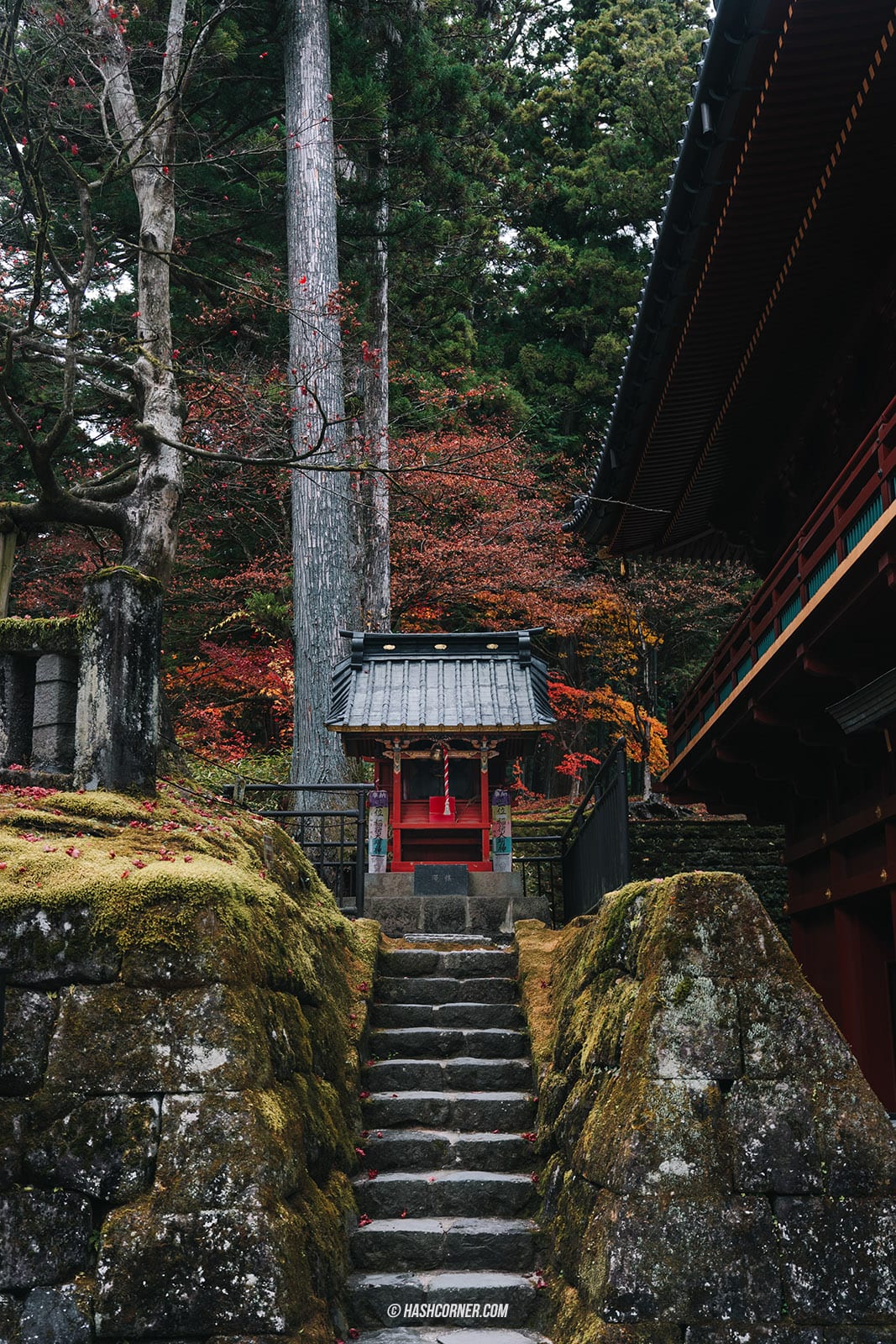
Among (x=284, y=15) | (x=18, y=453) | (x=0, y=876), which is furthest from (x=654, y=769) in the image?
(x=0, y=876)

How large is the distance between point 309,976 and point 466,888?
19.8ft

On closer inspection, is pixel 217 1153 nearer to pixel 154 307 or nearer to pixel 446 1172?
pixel 446 1172

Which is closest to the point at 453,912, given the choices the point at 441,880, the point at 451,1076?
the point at 441,880

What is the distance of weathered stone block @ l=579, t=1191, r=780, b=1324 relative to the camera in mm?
4332

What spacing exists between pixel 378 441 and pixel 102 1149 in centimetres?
1566

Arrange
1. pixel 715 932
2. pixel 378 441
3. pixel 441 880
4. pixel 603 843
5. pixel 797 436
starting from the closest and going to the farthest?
pixel 715 932 → pixel 603 843 → pixel 797 436 → pixel 441 880 → pixel 378 441

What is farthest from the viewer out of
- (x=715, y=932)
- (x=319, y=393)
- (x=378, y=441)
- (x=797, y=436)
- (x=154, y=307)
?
(x=378, y=441)

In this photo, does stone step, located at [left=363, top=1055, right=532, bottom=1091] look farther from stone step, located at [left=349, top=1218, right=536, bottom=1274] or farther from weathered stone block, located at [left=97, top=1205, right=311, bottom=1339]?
weathered stone block, located at [left=97, top=1205, right=311, bottom=1339]

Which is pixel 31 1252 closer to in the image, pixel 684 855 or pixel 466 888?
pixel 466 888

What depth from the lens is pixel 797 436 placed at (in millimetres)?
10336

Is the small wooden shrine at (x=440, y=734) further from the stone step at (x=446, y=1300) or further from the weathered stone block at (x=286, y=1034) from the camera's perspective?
the stone step at (x=446, y=1300)

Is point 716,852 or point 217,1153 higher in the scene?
point 716,852

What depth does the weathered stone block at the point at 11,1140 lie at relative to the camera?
4.27m

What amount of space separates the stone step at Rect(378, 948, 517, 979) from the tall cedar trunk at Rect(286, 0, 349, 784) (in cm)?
636
